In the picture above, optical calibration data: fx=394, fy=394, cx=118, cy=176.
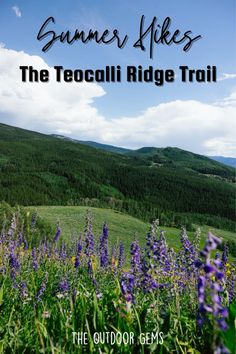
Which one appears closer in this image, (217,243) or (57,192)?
(217,243)

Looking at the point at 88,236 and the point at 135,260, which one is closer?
the point at 135,260

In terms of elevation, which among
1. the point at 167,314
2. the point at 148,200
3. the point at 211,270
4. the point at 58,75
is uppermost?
the point at 58,75

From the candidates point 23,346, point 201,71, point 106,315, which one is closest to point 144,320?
point 106,315

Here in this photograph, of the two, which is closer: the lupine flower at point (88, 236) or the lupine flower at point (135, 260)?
the lupine flower at point (135, 260)

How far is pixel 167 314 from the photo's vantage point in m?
3.88

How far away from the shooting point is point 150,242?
4.46 metres

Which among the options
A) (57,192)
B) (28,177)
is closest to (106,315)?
(57,192)

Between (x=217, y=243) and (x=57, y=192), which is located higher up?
(x=217, y=243)

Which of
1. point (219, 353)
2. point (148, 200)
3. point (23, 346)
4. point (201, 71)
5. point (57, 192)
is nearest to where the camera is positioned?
point (219, 353)

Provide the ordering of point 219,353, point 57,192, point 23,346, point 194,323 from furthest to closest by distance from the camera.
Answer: point 57,192 → point 194,323 → point 23,346 → point 219,353

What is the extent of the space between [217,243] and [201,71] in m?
5.18

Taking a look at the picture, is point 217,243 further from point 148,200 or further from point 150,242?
point 148,200

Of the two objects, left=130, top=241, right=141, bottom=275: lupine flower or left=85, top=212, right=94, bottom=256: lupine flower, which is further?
left=85, top=212, right=94, bottom=256: lupine flower

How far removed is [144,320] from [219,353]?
90.8 inches
